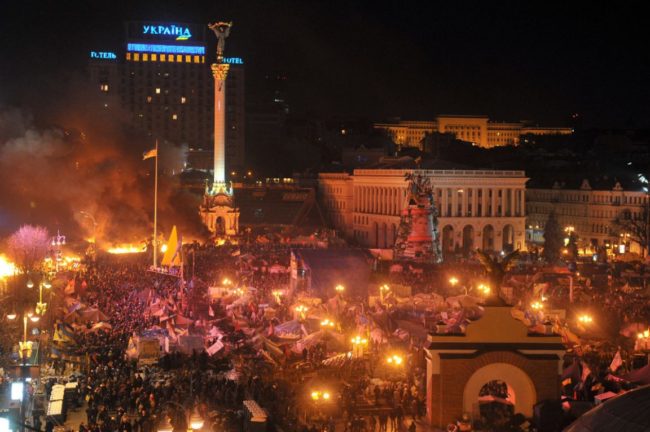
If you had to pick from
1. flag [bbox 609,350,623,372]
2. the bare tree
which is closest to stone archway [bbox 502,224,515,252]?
the bare tree

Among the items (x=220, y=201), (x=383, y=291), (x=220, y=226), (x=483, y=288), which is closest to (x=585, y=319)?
(x=483, y=288)

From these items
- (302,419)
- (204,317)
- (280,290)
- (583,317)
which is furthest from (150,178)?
(302,419)

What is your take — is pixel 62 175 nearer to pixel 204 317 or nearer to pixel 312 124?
pixel 204 317

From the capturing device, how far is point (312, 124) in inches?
5305

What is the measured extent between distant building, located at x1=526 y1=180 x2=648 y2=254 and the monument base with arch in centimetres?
4847

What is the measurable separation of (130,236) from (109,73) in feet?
166

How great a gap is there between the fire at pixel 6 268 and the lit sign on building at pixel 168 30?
64654mm

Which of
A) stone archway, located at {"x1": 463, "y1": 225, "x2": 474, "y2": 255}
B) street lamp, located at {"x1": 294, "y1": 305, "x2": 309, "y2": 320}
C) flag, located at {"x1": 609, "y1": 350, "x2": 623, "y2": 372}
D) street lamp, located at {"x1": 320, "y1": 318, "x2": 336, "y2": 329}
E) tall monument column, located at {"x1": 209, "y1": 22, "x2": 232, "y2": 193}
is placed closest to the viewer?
flag, located at {"x1": 609, "y1": 350, "x2": 623, "y2": 372}

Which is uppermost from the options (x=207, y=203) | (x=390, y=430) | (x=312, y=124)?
(x=312, y=124)

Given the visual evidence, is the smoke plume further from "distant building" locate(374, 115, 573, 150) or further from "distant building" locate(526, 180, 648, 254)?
"distant building" locate(374, 115, 573, 150)

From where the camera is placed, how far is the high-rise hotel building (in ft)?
353

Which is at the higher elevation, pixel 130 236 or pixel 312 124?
pixel 312 124

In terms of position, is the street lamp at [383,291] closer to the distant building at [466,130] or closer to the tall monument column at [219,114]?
the tall monument column at [219,114]

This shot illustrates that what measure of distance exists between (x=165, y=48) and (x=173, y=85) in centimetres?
428
